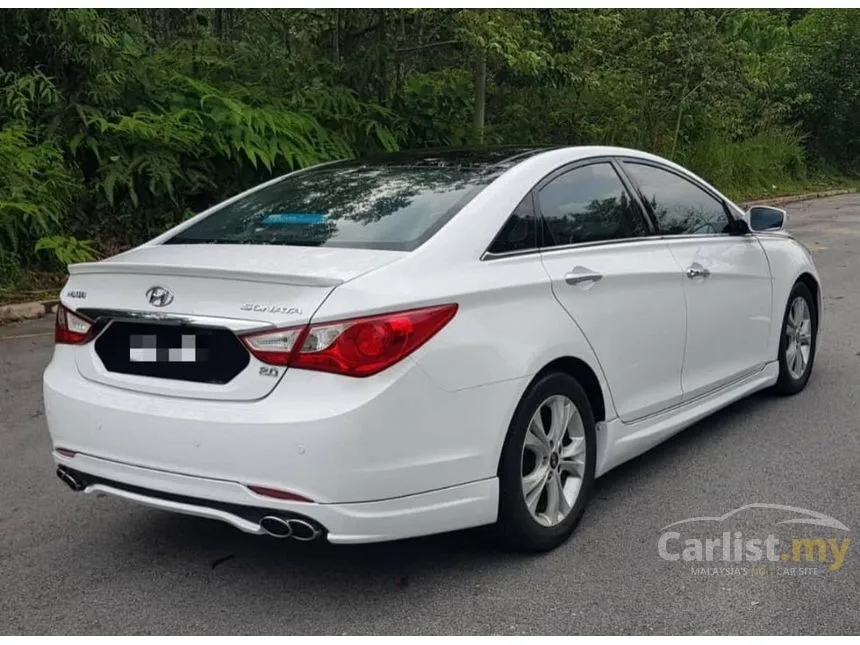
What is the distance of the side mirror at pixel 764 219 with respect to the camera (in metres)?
5.36

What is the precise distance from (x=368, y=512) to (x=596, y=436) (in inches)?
50.7

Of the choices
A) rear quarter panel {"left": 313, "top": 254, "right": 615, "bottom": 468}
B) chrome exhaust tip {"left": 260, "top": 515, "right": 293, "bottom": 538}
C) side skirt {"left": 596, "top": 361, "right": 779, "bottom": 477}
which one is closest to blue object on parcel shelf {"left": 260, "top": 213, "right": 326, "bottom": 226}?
rear quarter panel {"left": 313, "top": 254, "right": 615, "bottom": 468}

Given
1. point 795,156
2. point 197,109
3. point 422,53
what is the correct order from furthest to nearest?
point 795,156 < point 422,53 < point 197,109

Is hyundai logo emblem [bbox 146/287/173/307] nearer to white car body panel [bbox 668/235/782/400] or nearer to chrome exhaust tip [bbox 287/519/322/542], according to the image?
chrome exhaust tip [bbox 287/519/322/542]

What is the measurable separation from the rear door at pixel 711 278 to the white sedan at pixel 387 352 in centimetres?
12

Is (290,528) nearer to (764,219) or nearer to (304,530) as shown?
(304,530)

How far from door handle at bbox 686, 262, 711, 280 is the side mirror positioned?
2.49 ft

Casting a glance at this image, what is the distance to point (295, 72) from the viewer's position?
12328 millimetres

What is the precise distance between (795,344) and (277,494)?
3.98 metres

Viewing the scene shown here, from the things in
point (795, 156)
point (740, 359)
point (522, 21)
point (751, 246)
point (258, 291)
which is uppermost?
point (522, 21)

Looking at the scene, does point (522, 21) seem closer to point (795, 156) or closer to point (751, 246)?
point (751, 246)

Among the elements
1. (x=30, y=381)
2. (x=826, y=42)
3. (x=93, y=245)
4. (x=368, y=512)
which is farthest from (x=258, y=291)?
(x=826, y=42)

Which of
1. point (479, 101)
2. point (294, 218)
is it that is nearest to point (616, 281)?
point (294, 218)

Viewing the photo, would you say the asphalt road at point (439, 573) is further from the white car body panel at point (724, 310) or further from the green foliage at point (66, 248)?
the green foliage at point (66, 248)
